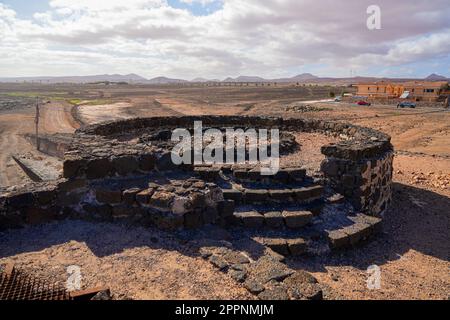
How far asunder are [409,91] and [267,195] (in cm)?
5402

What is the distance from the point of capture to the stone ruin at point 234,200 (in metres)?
5.22

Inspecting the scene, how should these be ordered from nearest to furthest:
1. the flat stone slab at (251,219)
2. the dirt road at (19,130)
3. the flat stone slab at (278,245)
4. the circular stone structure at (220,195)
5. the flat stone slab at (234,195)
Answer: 1. the circular stone structure at (220,195)
2. the flat stone slab at (278,245)
3. the flat stone slab at (251,219)
4. the flat stone slab at (234,195)
5. the dirt road at (19,130)

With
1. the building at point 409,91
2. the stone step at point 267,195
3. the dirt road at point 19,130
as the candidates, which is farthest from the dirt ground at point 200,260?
the building at point 409,91

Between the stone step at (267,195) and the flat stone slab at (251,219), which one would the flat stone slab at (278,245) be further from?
the stone step at (267,195)

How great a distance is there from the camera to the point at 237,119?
15.9 m

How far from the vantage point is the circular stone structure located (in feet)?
18.8

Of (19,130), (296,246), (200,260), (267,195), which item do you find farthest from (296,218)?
(19,130)

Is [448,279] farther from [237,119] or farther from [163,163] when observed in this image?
[237,119]

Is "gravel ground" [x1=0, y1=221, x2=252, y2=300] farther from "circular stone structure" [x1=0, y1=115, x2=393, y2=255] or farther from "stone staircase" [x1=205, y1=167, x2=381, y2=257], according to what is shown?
"stone staircase" [x1=205, y1=167, x2=381, y2=257]

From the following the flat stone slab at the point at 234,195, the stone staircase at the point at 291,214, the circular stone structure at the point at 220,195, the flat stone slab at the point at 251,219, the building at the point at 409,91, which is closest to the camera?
the circular stone structure at the point at 220,195

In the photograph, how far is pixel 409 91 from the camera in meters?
52.1

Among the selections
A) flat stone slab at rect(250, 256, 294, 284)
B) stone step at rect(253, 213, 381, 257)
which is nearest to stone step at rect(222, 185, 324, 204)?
stone step at rect(253, 213, 381, 257)

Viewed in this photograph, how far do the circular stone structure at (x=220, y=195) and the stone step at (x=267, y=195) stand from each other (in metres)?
0.02
